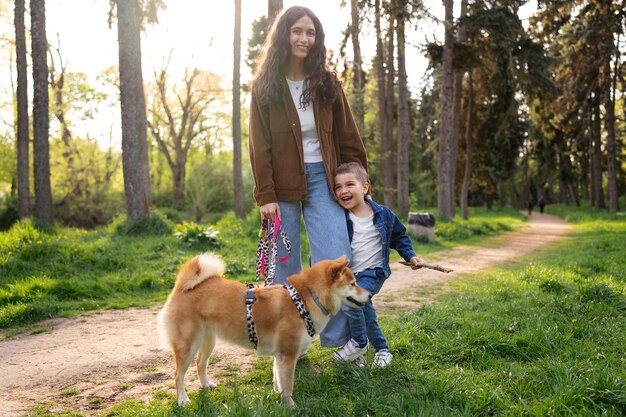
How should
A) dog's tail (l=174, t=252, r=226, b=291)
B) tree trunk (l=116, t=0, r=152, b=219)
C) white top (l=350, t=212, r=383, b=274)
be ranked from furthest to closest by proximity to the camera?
1. tree trunk (l=116, t=0, r=152, b=219)
2. white top (l=350, t=212, r=383, b=274)
3. dog's tail (l=174, t=252, r=226, b=291)

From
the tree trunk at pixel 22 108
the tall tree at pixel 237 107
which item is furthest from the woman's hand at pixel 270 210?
the tree trunk at pixel 22 108

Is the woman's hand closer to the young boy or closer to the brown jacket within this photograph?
the brown jacket

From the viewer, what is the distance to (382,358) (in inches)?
154

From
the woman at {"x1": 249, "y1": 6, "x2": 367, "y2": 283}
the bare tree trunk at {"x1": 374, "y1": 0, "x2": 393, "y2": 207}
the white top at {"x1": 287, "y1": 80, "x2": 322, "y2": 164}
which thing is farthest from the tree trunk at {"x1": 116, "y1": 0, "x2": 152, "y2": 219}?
the bare tree trunk at {"x1": 374, "y1": 0, "x2": 393, "y2": 207}

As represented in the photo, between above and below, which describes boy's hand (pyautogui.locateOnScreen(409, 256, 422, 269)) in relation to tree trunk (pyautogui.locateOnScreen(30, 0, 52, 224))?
below

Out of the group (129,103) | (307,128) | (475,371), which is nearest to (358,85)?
(129,103)

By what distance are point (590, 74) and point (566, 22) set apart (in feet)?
9.73

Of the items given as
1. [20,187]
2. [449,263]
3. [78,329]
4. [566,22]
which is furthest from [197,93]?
[78,329]

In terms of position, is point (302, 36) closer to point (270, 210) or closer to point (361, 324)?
point (270, 210)

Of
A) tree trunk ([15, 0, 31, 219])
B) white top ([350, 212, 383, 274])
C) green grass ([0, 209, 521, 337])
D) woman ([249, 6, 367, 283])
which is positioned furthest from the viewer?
tree trunk ([15, 0, 31, 219])

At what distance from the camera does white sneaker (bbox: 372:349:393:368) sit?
3.81 meters

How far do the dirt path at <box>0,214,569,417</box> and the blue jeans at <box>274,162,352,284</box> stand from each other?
126 cm

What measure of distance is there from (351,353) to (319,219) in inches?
43.9

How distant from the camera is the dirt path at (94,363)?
144 inches
